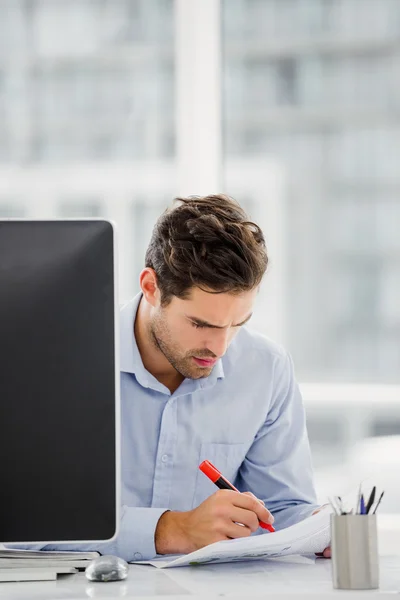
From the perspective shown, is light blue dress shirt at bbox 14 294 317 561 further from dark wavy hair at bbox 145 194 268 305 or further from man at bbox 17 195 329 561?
dark wavy hair at bbox 145 194 268 305

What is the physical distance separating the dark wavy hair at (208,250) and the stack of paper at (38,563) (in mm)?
531

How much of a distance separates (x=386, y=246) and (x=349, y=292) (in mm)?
192

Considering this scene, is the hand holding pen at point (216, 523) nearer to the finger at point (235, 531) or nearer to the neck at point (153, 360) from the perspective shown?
the finger at point (235, 531)

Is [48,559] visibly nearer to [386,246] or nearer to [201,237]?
[201,237]

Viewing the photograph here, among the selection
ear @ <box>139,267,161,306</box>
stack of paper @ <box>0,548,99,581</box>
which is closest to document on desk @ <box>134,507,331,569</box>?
stack of paper @ <box>0,548,99,581</box>

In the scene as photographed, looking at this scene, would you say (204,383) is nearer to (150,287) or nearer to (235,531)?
(150,287)

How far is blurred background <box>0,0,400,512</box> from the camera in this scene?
2803 millimetres

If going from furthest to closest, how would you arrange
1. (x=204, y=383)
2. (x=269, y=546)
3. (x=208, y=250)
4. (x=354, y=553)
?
1. (x=204, y=383)
2. (x=208, y=250)
3. (x=269, y=546)
4. (x=354, y=553)

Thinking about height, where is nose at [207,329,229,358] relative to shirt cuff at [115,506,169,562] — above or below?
above

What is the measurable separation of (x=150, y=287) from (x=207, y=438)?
0.32 m

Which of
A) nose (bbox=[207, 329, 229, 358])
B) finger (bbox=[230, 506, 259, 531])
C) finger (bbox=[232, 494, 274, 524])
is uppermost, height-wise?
nose (bbox=[207, 329, 229, 358])

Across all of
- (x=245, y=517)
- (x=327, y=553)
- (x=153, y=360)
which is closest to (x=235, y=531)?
(x=245, y=517)

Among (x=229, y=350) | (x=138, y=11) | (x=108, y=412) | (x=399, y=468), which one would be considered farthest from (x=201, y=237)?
(x=138, y=11)

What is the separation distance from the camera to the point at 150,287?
169cm
